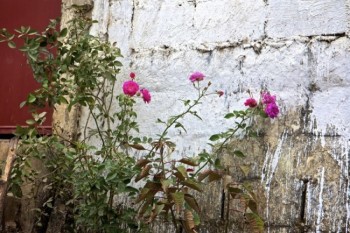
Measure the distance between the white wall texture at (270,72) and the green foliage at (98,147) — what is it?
11 centimetres

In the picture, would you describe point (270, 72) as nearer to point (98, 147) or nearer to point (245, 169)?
point (245, 169)

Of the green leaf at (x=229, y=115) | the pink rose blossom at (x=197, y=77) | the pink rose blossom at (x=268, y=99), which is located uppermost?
the pink rose blossom at (x=197, y=77)

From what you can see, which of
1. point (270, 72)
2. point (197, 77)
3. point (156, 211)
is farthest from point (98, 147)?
point (270, 72)

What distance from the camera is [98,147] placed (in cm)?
405

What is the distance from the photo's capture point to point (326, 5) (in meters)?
3.40

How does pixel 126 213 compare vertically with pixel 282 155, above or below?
below

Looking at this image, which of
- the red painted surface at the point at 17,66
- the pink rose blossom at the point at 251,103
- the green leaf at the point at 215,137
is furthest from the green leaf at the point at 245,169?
the red painted surface at the point at 17,66

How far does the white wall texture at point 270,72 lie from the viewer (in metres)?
3.28

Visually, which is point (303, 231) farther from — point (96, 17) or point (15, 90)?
point (15, 90)

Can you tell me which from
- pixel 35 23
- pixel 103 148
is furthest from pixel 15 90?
pixel 103 148

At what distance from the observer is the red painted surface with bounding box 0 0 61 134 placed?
4.61 m

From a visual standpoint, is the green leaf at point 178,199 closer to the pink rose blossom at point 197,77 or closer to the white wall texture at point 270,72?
the white wall texture at point 270,72

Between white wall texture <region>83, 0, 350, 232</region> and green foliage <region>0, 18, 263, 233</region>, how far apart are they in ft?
0.37

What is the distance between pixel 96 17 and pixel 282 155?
62.3 inches
